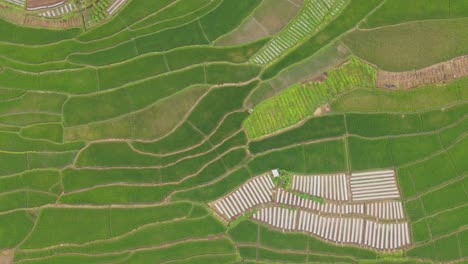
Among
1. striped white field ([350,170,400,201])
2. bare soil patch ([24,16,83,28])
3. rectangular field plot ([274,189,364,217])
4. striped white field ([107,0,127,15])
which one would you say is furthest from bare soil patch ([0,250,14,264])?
striped white field ([350,170,400,201])

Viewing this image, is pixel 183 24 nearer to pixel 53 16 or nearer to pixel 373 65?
pixel 53 16

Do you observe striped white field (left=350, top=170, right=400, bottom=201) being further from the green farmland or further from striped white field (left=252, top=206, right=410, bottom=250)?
striped white field (left=252, top=206, right=410, bottom=250)

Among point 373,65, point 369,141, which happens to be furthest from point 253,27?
Result: point 369,141

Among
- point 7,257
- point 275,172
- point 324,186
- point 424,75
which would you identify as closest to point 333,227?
point 324,186

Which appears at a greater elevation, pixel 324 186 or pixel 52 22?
pixel 52 22

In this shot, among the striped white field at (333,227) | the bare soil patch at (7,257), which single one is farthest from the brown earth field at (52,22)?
the striped white field at (333,227)

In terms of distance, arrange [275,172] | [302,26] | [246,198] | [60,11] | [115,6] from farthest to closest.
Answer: [60,11] → [115,6] → [302,26] → [246,198] → [275,172]

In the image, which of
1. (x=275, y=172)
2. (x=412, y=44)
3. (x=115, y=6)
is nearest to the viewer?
(x=275, y=172)

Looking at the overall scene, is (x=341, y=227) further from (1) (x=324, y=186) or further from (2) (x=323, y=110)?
(2) (x=323, y=110)
